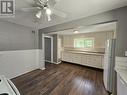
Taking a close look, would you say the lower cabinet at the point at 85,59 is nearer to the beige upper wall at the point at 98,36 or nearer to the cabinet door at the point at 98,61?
the cabinet door at the point at 98,61

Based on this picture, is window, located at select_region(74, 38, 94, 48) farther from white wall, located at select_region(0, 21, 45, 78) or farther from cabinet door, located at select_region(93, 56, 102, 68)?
white wall, located at select_region(0, 21, 45, 78)

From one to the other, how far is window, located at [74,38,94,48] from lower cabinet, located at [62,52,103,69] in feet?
2.29

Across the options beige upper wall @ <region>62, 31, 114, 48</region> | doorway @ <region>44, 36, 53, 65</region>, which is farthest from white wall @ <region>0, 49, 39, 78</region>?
beige upper wall @ <region>62, 31, 114, 48</region>

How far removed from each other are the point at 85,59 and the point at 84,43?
1114 millimetres

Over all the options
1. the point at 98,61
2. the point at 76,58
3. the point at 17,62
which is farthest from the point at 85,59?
the point at 17,62

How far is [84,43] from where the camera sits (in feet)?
18.2

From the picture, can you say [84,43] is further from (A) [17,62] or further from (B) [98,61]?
(A) [17,62]

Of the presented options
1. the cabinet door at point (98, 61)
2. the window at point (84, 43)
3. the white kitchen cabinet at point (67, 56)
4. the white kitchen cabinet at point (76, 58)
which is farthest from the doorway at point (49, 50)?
the cabinet door at point (98, 61)

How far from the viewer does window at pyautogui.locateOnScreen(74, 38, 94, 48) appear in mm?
5223

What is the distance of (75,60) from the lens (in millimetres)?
5559

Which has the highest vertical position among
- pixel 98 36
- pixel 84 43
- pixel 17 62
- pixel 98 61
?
pixel 98 36

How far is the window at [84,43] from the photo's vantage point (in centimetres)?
522

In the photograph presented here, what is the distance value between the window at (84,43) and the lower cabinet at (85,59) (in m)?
0.70

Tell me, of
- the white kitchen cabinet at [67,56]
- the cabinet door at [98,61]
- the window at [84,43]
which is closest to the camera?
the cabinet door at [98,61]
